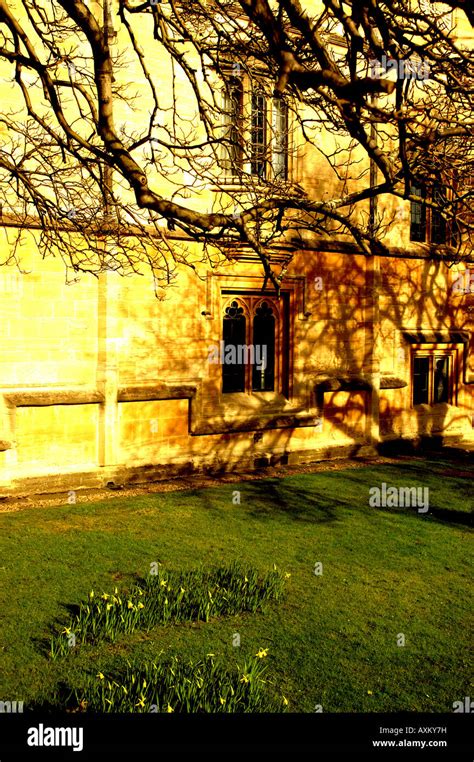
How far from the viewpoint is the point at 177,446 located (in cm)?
1274

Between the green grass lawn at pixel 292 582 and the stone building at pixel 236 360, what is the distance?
1330mm

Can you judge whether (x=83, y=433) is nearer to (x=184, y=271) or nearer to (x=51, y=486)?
(x=51, y=486)

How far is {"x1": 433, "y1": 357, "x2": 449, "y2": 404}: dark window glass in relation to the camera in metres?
17.1

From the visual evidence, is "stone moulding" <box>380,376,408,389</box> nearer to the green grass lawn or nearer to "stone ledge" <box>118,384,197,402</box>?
the green grass lawn

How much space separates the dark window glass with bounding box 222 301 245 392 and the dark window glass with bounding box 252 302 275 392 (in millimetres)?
291

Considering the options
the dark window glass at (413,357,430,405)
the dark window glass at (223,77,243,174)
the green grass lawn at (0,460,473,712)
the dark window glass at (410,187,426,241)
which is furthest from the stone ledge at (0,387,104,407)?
the dark window glass at (410,187,426,241)

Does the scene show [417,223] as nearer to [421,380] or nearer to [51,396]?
[421,380]

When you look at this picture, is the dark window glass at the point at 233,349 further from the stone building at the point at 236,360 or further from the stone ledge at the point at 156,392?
the stone ledge at the point at 156,392

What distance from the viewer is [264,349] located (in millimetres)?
14078

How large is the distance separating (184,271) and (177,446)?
285cm

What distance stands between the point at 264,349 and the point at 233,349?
0.72 m

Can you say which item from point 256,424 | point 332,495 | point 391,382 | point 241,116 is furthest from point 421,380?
point 241,116

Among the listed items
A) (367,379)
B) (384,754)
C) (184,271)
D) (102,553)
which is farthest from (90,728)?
(367,379)

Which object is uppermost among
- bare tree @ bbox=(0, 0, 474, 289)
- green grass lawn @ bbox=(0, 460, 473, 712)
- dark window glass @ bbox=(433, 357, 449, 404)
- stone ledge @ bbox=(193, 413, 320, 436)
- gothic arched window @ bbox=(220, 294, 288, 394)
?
bare tree @ bbox=(0, 0, 474, 289)
